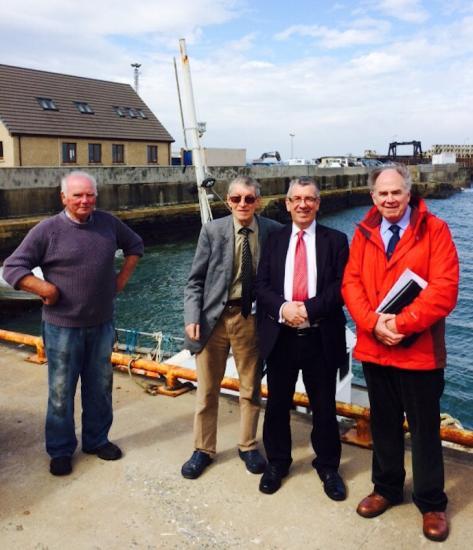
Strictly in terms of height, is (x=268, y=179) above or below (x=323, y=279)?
above

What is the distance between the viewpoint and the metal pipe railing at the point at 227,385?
3.37 meters

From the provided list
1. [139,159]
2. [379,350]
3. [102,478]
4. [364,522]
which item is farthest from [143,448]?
[139,159]

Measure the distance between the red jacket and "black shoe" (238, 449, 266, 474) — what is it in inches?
39.6

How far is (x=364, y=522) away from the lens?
284 centimetres

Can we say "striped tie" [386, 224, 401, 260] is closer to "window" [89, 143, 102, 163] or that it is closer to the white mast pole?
the white mast pole

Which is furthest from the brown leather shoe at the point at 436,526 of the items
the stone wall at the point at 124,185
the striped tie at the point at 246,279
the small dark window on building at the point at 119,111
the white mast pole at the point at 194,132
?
the small dark window on building at the point at 119,111

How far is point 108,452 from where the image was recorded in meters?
3.57

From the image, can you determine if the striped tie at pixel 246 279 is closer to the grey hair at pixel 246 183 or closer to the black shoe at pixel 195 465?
the grey hair at pixel 246 183

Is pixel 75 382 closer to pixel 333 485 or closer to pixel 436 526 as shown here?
pixel 333 485

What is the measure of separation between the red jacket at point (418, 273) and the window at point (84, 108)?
32.5m

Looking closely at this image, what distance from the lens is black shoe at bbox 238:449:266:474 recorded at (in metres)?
3.36

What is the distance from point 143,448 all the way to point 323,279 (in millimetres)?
1699

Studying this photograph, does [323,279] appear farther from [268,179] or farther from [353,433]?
[268,179]

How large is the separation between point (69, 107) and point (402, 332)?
32802mm
